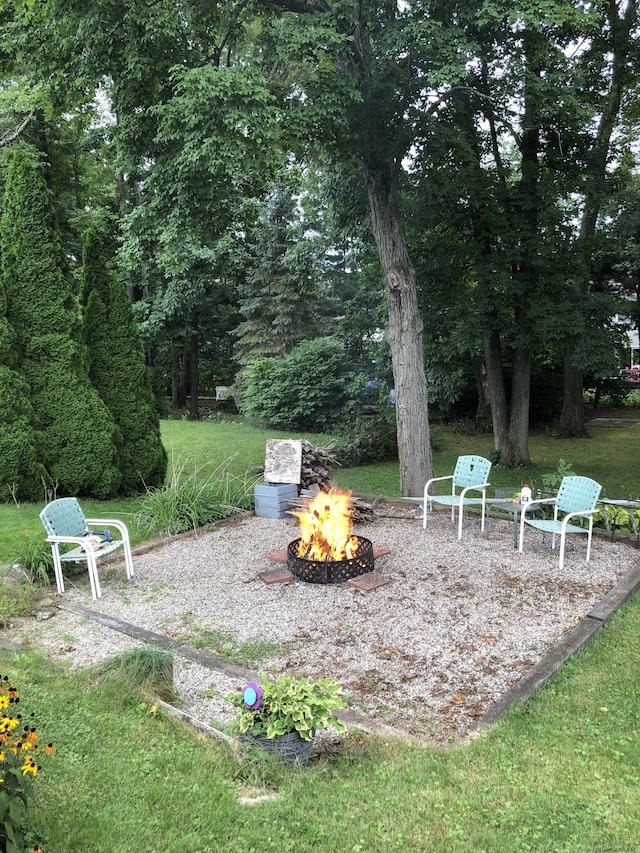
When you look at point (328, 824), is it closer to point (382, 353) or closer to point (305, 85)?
point (305, 85)

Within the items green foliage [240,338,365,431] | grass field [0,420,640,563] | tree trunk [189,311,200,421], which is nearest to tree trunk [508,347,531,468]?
grass field [0,420,640,563]

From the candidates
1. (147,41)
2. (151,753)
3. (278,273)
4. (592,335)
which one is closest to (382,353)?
(592,335)

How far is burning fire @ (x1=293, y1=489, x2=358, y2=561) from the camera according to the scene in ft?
19.3

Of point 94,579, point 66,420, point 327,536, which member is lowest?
point 94,579

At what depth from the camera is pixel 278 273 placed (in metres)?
20.0

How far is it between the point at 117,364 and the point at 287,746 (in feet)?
23.8

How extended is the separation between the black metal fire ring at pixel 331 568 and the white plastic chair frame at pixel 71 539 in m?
1.65

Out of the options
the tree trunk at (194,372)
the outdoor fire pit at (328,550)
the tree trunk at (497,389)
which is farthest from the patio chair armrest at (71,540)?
→ the tree trunk at (194,372)

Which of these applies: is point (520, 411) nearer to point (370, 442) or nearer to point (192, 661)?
point (370, 442)

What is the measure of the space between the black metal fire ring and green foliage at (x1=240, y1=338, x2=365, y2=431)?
9.68 m

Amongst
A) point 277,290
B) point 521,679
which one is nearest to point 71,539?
point 521,679

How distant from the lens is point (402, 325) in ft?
29.3

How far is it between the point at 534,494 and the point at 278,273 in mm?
14506

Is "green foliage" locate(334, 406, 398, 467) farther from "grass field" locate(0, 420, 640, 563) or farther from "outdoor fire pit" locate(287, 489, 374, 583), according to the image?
"outdoor fire pit" locate(287, 489, 374, 583)
